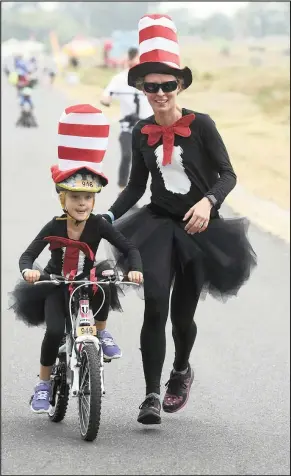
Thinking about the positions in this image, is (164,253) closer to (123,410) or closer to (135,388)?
(123,410)

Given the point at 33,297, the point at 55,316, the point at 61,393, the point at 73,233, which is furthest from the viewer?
the point at 61,393

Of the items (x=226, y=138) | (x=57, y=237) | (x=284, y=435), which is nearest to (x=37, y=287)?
(x=57, y=237)

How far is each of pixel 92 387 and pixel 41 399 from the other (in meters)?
0.65

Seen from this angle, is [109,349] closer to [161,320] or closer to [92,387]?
[161,320]

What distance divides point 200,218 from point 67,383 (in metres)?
1.12

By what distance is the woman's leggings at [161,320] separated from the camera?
22.4 feet

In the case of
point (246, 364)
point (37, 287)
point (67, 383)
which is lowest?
point (246, 364)

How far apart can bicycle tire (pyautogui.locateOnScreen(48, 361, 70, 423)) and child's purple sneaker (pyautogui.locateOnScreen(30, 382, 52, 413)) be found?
6cm

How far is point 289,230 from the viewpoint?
1789cm

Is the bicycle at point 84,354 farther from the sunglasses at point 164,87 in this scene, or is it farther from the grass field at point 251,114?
the grass field at point 251,114

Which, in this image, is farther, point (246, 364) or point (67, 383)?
point (246, 364)

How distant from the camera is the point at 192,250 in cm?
691

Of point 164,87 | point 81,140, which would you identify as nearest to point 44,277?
point 81,140

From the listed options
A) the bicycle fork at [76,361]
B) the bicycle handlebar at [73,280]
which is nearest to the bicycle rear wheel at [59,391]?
the bicycle fork at [76,361]
